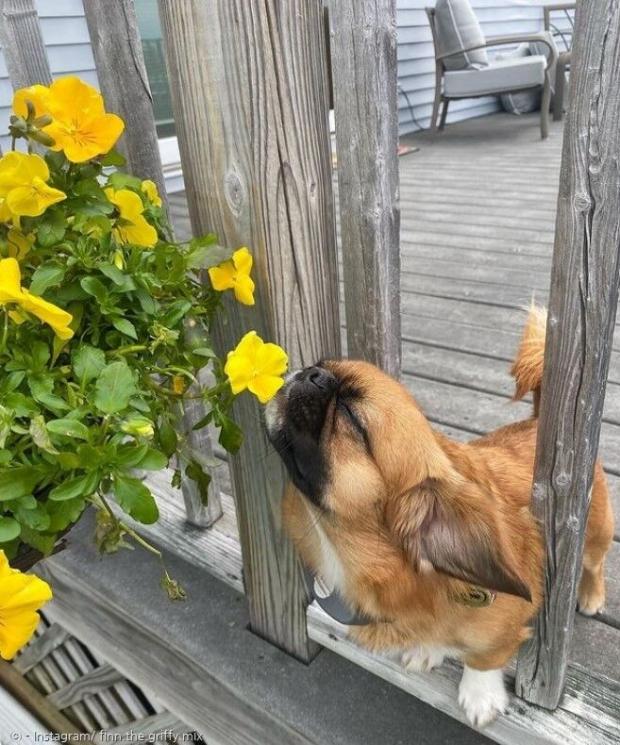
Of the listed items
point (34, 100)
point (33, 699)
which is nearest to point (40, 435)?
point (34, 100)

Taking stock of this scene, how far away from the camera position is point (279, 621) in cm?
166

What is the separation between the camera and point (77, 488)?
841mm

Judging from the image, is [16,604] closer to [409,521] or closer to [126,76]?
[409,521]

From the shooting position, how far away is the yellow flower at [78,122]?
0.92 meters

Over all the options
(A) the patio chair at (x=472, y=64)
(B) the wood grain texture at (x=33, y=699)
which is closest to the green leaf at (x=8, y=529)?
(B) the wood grain texture at (x=33, y=699)

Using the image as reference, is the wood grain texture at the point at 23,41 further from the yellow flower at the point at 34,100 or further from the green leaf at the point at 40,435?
the green leaf at the point at 40,435


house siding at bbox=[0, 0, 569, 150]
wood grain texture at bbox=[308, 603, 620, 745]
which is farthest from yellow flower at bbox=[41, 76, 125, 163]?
house siding at bbox=[0, 0, 569, 150]

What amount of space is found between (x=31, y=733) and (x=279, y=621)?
100cm

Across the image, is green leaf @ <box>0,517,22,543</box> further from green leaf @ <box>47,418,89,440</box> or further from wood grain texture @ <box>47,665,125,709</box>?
wood grain texture @ <box>47,665,125,709</box>

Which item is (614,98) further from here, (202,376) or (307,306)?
(202,376)

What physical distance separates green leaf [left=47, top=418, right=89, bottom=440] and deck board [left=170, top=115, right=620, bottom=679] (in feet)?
4.18

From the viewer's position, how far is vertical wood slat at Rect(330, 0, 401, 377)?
1.07 meters

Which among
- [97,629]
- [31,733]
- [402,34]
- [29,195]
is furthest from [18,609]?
[402,34]

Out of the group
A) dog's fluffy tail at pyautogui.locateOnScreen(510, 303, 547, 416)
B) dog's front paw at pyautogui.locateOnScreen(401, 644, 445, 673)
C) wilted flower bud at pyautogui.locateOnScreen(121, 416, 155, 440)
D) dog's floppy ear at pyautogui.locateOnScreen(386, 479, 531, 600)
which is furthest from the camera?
dog's fluffy tail at pyautogui.locateOnScreen(510, 303, 547, 416)
